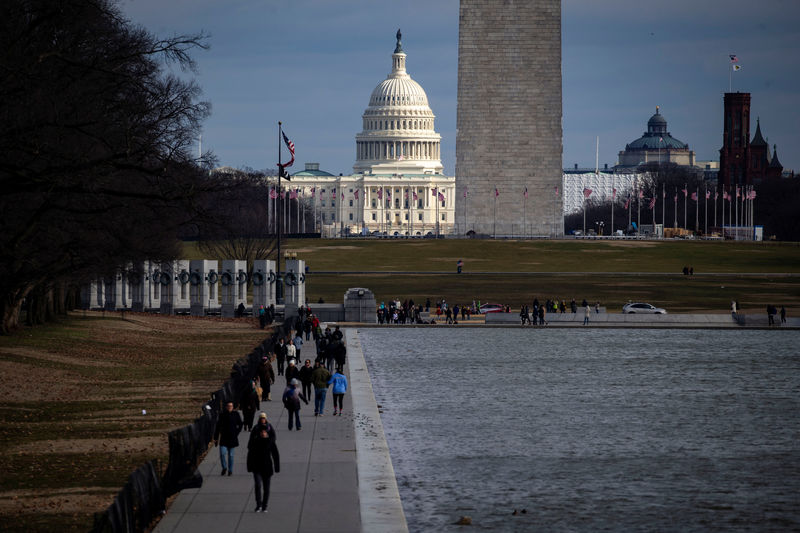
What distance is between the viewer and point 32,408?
104 ft

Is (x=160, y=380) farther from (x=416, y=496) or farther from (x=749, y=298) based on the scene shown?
(x=749, y=298)

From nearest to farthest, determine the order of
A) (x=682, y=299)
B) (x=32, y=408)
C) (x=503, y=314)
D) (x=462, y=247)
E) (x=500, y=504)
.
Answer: (x=500, y=504) < (x=32, y=408) < (x=503, y=314) < (x=682, y=299) < (x=462, y=247)

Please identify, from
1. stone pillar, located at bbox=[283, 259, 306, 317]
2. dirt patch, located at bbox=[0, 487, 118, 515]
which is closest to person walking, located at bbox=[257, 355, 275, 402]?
dirt patch, located at bbox=[0, 487, 118, 515]

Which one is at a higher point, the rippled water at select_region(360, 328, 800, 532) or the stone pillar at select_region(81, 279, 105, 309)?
the stone pillar at select_region(81, 279, 105, 309)

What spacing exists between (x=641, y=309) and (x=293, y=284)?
18.8 metres

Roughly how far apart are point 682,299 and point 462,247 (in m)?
36.8

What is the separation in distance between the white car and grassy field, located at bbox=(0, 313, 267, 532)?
23191mm

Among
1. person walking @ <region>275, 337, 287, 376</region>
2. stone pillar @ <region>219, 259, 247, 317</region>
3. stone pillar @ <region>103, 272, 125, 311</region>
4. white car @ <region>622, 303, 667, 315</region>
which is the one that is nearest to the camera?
person walking @ <region>275, 337, 287, 376</region>

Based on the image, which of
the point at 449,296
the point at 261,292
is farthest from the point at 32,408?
the point at 449,296

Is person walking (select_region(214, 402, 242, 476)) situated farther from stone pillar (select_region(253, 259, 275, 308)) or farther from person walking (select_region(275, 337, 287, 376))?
stone pillar (select_region(253, 259, 275, 308))

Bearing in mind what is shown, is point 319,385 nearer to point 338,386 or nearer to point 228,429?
point 338,386

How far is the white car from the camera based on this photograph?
73.3 m

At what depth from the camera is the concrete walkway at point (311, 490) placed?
62.4 ft

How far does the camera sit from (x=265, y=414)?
2355cm
